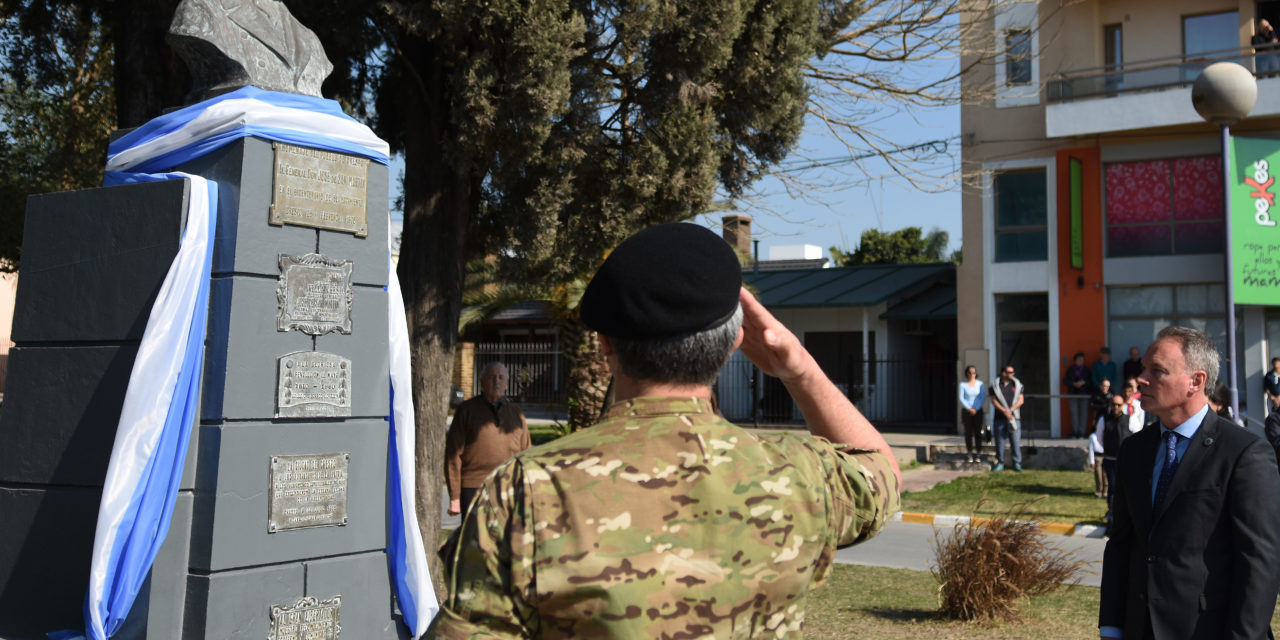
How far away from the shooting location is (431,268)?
913 cm

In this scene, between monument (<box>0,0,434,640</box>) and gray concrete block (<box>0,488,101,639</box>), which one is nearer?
monument (<box>0,0,434,640</box>)

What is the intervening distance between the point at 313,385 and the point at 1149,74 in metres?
20.9

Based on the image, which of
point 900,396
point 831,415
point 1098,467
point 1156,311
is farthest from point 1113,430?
point 900,396

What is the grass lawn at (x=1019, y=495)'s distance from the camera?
544 inches

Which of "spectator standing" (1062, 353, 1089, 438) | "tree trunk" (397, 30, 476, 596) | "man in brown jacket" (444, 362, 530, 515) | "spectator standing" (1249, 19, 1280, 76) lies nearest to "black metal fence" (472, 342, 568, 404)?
"spectator standing" (1062, 353, 1089, 438)

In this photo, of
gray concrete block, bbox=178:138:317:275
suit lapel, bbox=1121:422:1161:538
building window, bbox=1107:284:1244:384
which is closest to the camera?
suit lapel, bbox=1121:422:1161:538

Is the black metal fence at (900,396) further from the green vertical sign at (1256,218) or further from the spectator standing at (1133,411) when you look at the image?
the spectator standing at (1133,411)

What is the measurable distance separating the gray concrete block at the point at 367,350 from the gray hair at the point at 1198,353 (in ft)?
11.9

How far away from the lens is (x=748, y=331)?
218cm

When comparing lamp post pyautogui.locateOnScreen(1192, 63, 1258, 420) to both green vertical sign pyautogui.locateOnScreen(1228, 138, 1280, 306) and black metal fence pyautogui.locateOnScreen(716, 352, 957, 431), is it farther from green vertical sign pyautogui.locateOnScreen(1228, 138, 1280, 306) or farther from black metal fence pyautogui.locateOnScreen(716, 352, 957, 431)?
black metal fence pyautogui.locateOnScreen(716, 352, 957, 431)

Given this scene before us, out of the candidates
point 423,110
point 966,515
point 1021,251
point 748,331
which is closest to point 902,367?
point 1021,251

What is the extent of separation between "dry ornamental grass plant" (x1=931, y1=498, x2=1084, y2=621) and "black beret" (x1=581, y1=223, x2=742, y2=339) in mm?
6284

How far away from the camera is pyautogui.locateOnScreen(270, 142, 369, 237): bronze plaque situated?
5121 mm

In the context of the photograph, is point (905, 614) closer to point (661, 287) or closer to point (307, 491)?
point (307, 491)
